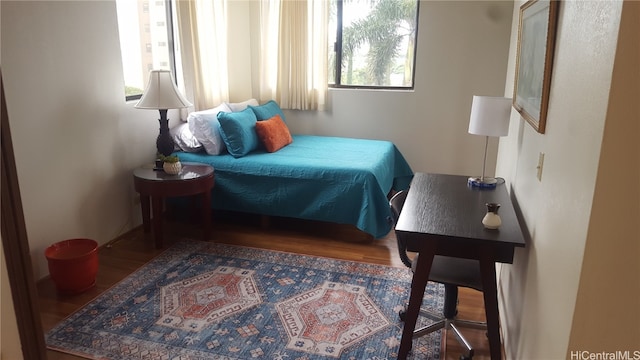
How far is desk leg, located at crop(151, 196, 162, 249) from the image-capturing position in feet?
10.6

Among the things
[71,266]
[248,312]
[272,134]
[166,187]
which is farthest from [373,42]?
[71,266]

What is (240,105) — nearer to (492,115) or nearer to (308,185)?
(308,185)

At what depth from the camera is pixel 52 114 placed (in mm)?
2803

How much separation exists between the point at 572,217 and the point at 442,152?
3.35 metres

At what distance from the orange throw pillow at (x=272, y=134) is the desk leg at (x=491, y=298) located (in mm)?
2397

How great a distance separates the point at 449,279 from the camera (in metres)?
2.02

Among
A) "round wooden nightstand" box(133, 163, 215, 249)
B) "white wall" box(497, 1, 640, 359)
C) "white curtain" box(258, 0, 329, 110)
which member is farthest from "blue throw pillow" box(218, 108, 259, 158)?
"white wall" box(497, 1, 640, 359)

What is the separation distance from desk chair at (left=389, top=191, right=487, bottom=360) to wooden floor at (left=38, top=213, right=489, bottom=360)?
0.32 feet

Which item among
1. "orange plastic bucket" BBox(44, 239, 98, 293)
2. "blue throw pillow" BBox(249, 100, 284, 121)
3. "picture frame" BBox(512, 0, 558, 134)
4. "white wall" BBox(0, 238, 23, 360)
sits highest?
"picture frame" BBox(512, 0, 558, 134)

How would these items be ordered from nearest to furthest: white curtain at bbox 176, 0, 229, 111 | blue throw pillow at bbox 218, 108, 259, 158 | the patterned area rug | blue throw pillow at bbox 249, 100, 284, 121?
the patterned area rug, blue throw pillow at bbox 218, 108, 259, 158, white curtain at bbox 176, 0, 229, 111, blue throw pillow at bbox 249, 100, 284, 121

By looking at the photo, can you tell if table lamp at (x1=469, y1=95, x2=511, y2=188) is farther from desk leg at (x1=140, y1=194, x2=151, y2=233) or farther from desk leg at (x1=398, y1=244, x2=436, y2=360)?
desk leg at (x1=140, y1=194, x2=151, y2=233)

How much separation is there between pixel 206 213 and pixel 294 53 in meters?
1.98

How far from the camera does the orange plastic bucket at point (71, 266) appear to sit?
8.55 feet

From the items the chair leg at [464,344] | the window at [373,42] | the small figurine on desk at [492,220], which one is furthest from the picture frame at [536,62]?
the window at [373,42]
